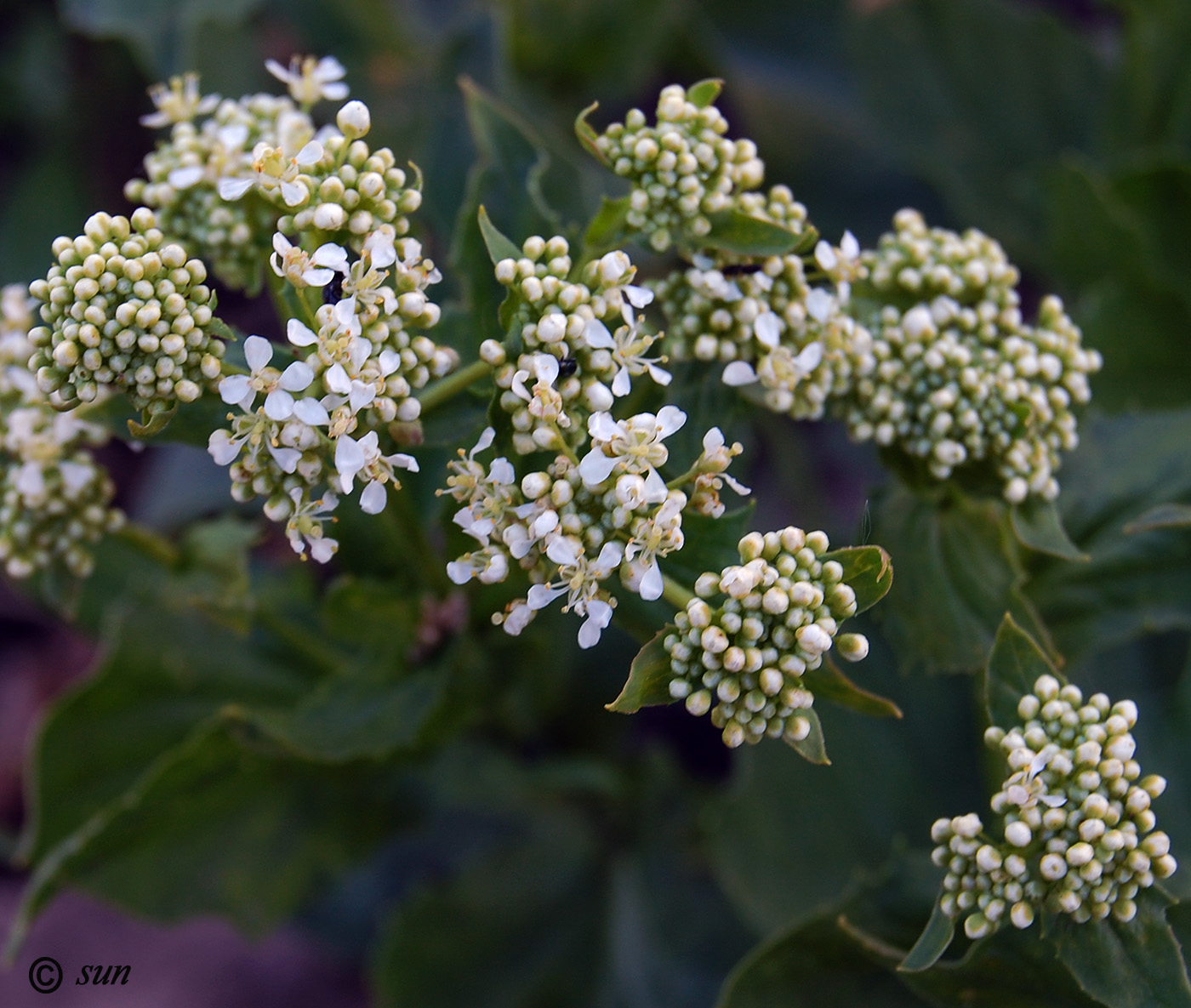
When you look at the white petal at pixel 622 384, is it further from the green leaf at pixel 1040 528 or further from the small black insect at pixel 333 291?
the green leaf at pixel 1040 528

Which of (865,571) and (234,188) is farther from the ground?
(234,188)

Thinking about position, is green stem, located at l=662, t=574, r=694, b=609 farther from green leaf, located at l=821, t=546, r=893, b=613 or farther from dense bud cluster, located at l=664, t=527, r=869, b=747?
green leaf, located at l=821, t=546, r=893, b=613

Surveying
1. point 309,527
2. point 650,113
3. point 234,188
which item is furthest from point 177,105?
point 650,113

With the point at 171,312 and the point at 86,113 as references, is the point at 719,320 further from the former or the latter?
the point at 86,113

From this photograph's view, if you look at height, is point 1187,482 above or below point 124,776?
above

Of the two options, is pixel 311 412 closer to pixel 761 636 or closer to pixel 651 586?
pixel 651 586

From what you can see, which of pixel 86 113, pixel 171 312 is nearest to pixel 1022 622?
pixel 171 312
